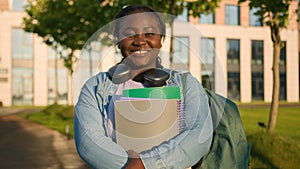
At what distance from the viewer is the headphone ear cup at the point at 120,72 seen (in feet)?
6.14

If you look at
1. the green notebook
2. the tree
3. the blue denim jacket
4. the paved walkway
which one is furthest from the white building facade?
the green notebook

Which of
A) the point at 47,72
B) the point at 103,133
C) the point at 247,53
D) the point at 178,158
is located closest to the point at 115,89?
the point at 103,133

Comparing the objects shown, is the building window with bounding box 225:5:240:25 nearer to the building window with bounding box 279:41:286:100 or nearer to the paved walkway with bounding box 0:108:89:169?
the building window with bounding box 279:41:286:100

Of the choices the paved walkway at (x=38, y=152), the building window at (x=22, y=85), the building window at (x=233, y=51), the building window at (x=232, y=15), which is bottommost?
the paved walkway at (x=38, y=152)

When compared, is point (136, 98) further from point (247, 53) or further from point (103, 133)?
point (247, 53)

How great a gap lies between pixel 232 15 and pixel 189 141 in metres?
49.4

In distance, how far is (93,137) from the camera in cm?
182

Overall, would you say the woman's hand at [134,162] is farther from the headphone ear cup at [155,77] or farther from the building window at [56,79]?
the building window at [56,79]

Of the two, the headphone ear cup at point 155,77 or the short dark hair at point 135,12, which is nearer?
the headphone ear cup at point 155,77

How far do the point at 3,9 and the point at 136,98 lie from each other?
149 ft

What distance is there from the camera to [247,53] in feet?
158

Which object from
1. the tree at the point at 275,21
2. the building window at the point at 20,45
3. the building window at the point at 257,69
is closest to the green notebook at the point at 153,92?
the tree at the point at 275,21

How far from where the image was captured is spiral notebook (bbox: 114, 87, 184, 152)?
67.8 inches

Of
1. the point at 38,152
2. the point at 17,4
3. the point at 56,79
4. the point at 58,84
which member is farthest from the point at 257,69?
the point at 38,152
